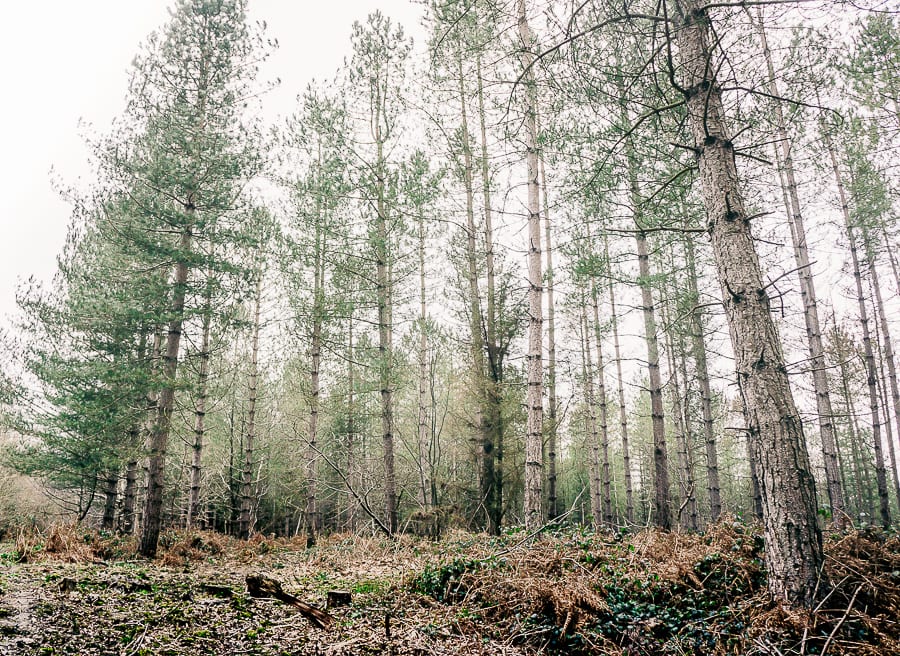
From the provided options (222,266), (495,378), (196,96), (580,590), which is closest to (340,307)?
(222,266)

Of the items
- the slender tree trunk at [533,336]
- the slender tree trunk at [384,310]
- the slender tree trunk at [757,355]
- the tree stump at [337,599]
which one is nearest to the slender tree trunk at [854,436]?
the slender tree trunk at [533,336]

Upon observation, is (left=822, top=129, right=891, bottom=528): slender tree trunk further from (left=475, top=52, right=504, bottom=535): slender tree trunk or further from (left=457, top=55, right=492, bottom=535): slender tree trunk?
(left=457, top=55, right=492, bottom=535): slender tree trunk

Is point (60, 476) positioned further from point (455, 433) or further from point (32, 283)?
point (455, 433)

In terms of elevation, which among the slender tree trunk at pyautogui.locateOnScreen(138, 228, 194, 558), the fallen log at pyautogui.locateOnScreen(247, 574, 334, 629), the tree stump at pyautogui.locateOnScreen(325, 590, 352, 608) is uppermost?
the slender tree trunk at pyautogui.locateOnScreen(138, 228, 194, 558)

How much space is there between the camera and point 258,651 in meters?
2.74

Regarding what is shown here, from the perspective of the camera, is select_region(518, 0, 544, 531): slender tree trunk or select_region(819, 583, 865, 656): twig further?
select_region(518, 0, 544, 531): slender tree trunk

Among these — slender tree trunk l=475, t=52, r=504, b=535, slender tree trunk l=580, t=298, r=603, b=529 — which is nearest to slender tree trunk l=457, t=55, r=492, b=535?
slender tree trunk l=475, t=52, r=504, b=535

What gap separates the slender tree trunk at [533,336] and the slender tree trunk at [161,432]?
6.43m

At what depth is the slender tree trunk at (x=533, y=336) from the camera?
280 inches

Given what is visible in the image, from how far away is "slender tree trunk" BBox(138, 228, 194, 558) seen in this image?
8305 mm

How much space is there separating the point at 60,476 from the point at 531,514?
14.4 meters

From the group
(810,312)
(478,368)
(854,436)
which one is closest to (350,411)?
(478,368)

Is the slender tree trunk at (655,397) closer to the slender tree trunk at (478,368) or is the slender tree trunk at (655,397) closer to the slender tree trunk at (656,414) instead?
the slender tree trunk at (656,414)

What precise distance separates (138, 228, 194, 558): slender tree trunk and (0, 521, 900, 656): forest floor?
469 cm
